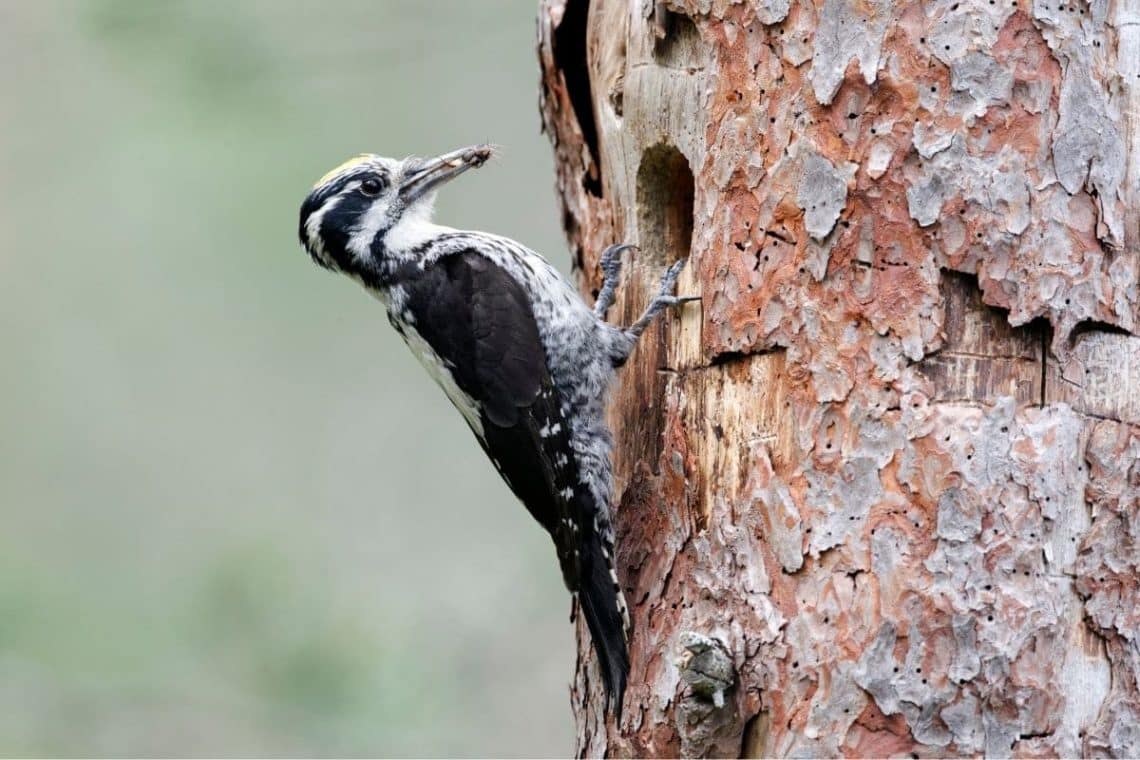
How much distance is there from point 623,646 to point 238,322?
581 cm

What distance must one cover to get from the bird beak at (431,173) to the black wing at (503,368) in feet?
1.03

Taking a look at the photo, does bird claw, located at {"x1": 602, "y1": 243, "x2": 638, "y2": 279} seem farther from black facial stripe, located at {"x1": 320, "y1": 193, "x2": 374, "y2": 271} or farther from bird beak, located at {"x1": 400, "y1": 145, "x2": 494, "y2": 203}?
black facial stripe, located at {"x1": 320, "y1": 193, "x2": 374, "y2": 271}

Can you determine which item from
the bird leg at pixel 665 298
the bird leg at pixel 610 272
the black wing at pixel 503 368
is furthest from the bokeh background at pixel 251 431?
the bird leg at pixel 665 298

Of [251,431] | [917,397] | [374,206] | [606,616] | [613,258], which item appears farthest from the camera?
[251,431]

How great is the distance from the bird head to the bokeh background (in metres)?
0.55

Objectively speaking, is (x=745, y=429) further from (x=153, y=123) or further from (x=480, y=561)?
(x=153, y=123)

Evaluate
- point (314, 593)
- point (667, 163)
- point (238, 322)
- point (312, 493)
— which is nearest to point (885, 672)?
point (667, 163)

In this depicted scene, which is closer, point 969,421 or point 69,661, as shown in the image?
point 969,421

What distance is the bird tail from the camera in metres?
3.74

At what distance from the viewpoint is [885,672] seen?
3090mm

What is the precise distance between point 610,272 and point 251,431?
5.21 meters

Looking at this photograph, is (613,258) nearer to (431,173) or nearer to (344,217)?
(431,173)

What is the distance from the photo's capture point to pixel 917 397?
3.19 meters

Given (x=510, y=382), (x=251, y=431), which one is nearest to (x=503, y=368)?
(x=510, y=382)
